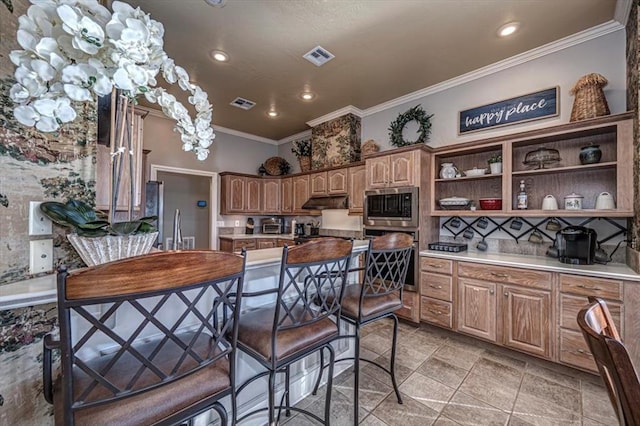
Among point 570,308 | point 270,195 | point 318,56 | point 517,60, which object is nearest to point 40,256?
point 318,56

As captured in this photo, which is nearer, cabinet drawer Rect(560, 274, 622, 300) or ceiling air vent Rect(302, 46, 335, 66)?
cabinet drawer Rect(560, 274, 622, 300)

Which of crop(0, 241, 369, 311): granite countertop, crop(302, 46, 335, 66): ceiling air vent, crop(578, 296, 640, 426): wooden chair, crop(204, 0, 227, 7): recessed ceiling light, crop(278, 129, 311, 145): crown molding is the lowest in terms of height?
crop(578, 296, 640, 426): wooden chair

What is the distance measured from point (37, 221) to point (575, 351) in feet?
11.8

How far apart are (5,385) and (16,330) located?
18cm

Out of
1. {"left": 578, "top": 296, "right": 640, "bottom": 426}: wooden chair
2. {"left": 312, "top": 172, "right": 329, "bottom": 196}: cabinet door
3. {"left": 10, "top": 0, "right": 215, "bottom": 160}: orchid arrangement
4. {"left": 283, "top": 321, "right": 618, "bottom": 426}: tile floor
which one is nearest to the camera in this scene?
{"left": 578, "top": 296, "right": 640, "bottom": 426}: wooden chair

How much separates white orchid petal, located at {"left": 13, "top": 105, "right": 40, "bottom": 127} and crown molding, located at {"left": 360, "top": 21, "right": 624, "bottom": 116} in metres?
3.93

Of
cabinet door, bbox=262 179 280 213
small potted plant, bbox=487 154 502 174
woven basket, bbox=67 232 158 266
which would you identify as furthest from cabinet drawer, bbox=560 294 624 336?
cabinet door, bbox=262 179 280 213

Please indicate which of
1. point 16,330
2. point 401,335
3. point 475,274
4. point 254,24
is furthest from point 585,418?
point 254,24

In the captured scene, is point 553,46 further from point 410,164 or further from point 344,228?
point 344,228

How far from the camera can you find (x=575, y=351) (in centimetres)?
215

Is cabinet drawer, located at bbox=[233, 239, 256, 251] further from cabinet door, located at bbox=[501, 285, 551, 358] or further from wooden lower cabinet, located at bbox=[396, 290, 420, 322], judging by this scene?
cabinet door, located at bbox=[501, 285, 551, 358]

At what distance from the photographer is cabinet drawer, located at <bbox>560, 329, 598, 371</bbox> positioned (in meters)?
2.10

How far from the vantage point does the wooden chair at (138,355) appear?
630mm

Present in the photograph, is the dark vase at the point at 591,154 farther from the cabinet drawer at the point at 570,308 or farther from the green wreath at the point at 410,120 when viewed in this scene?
the green wreath at the point at 410,120
